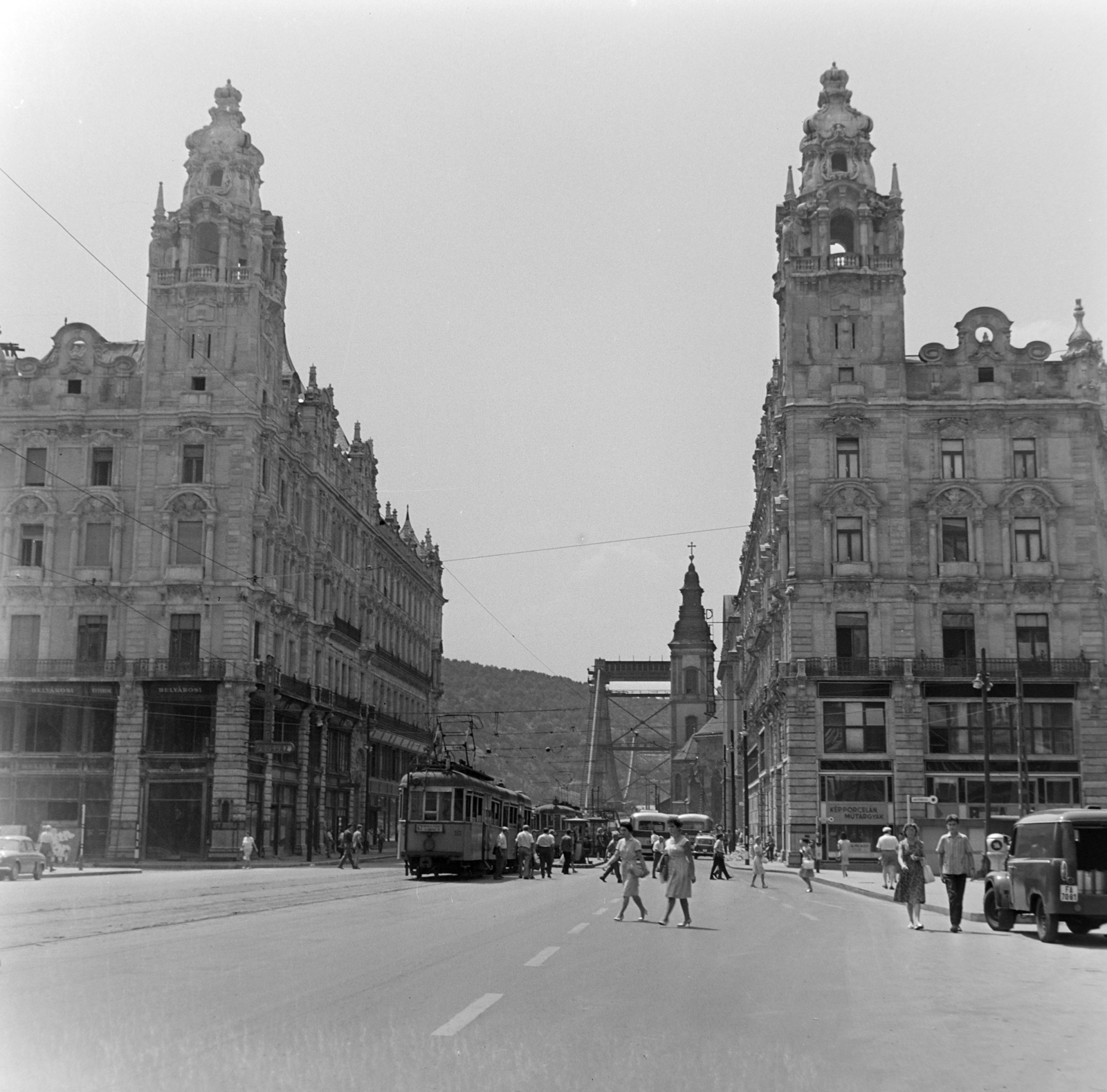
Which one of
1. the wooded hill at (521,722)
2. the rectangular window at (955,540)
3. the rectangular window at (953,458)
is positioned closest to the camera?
the rectangular window at (955,540)

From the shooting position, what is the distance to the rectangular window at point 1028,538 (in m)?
61.0

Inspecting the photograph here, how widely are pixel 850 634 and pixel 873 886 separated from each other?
72.9 ft

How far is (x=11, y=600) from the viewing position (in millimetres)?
60344

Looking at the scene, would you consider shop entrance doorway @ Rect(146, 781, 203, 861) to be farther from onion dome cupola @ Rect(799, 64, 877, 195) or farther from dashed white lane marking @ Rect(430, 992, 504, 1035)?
dashed white lane marking @ Rect(430, 992, 504, 1035)

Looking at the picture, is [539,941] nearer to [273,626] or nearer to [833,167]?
[273,626]

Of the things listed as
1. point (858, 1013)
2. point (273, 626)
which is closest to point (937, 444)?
point (273, 626)

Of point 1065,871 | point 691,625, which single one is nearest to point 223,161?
point 1065,871

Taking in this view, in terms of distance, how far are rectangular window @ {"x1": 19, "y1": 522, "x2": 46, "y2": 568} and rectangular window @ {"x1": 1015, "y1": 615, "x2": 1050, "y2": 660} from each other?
136ft

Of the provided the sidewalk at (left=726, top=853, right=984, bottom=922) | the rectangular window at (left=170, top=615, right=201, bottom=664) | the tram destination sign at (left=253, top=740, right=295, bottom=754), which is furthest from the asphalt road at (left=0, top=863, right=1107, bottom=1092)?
the rectangular window at (left=170, top=615, right=201, bottom=664)

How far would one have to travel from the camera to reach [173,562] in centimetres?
6038

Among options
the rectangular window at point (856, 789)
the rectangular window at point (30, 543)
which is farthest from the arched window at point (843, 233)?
the rectangular window at point (30, 543)

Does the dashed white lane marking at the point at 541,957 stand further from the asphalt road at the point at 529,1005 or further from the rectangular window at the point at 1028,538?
the rectangular window at the point at 1028,538

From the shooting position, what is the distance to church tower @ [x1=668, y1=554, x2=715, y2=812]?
155 metres

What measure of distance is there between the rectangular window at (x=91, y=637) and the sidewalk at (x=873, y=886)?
92.2ft
